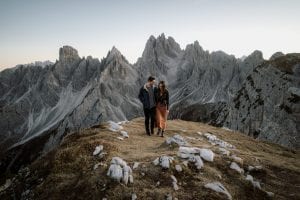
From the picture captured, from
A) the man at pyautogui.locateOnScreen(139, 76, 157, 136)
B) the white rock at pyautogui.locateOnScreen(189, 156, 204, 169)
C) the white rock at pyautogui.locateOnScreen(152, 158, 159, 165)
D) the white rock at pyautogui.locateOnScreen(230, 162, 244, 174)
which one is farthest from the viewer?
the man at pyautogui.locateOnScreen(139, 76, 157, 136)

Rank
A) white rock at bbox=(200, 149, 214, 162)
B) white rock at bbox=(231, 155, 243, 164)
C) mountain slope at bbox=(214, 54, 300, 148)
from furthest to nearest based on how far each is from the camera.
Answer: mountain slope at bbox=(214, 54, 300, 148), white rock at bbox=(231, 155, 243, 164), white rock at bbox=(200, 149, 214, 162)

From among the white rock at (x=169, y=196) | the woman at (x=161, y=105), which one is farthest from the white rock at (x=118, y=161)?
the woman at (x=161, y=105)

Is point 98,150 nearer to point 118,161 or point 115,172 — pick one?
point 118,161

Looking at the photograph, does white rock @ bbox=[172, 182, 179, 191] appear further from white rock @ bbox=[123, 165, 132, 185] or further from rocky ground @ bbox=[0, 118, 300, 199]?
white rock @ bbox=[123, 165, 132, 185]

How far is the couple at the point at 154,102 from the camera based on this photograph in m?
21.2

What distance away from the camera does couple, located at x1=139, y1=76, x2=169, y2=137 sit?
21.2 m

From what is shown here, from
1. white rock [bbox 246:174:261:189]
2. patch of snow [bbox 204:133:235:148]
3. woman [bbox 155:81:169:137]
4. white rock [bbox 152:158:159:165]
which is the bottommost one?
white rock [bbox 246:174:261:189]

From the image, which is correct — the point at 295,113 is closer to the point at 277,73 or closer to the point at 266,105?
the point at 266,105

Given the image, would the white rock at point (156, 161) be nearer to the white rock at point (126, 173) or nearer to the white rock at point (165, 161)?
the white rock at point (165, 161)

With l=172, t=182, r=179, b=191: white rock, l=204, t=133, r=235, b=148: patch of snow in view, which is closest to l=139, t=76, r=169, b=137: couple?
l=204, t=133, r=235, b=148: patch of snow

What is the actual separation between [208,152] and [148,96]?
763cm

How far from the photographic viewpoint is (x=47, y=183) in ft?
43.8

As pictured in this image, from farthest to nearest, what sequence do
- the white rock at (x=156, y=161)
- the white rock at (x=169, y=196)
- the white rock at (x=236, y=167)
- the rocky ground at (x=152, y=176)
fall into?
1. the white rock at (x=236, y=167)
2. the white rock at (x=156, y=161)
3. the rocky ground at (x=152, y=176)
4. the white rock at (x=169, y=196)

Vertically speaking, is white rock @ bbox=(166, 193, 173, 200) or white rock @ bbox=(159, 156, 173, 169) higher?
white rock @ bbox=(159, 156, 173, 169)
